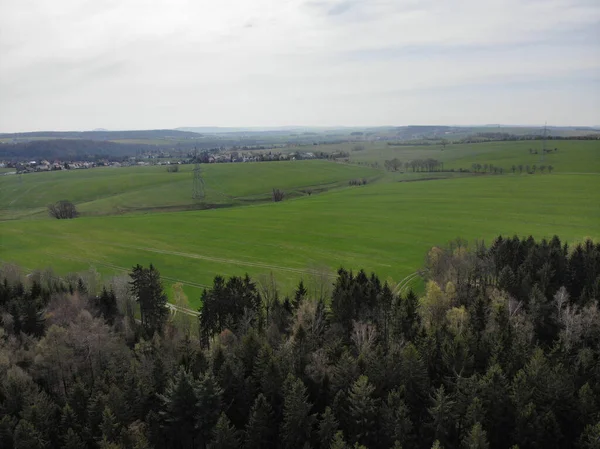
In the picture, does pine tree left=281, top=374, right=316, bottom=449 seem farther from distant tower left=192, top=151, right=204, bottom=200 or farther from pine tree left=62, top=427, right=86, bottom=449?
distant tower left=192, top=151, right=204, bottom=200

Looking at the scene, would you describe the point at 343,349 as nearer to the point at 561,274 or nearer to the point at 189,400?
the point at 189,400

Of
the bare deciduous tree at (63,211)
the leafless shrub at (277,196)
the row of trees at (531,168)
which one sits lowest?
the bare deciduous tree at (63,211)

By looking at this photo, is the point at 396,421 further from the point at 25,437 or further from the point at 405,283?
the point at 405,283

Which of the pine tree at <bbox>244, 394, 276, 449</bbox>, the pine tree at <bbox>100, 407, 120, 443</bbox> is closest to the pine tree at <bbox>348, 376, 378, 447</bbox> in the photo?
the pine tree at <bbox>244, 394, 276, 449</bbox>

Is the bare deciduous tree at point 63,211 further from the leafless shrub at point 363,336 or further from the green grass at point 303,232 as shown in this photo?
the leafless shrub at point 363,336

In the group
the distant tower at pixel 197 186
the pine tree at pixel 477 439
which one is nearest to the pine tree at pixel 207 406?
the pine tree at pixel 477 439

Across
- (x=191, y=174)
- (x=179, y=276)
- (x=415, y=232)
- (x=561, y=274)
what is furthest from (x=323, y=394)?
(x=191, y=174)
